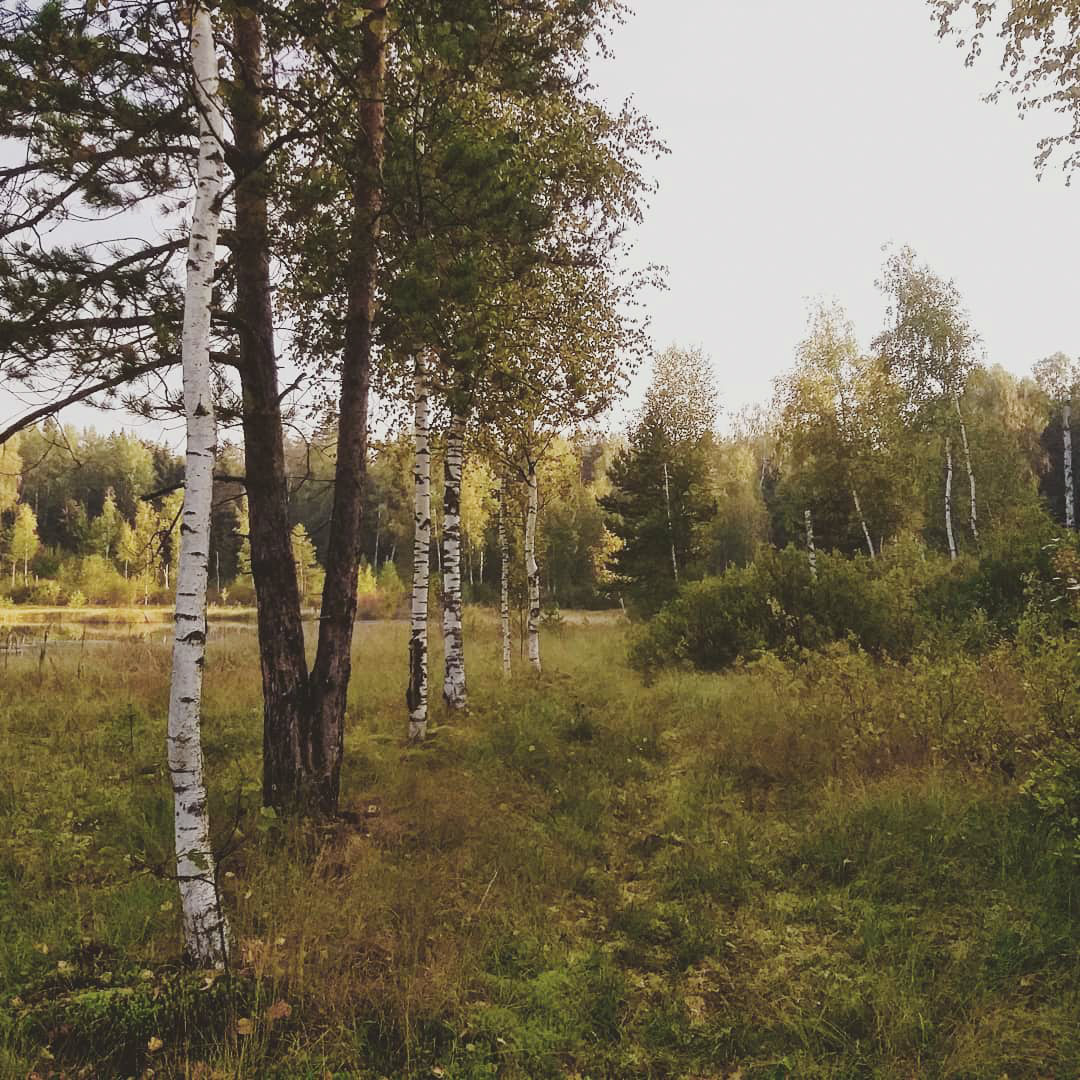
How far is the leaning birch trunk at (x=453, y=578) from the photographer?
376 inches

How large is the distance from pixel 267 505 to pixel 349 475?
768mm

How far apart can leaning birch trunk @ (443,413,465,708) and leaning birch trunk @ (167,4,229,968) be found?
5859 mm

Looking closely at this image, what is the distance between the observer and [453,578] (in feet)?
31.3

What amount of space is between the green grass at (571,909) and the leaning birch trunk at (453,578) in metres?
1.72

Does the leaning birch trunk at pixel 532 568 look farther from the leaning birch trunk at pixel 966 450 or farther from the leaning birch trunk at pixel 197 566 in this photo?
the leaning birch trunk at pixel 966 450

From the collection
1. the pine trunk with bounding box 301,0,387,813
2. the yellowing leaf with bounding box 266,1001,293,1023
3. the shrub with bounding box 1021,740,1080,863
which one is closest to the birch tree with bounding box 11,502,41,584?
the pine trunk with bounding box 301,0,387,813

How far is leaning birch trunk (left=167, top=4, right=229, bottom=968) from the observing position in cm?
334

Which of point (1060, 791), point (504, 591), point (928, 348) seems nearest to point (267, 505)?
point (1060, 791)

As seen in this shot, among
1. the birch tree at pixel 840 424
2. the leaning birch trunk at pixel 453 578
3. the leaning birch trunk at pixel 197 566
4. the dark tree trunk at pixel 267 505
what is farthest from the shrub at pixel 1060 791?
the birch tree at pixel 840 424

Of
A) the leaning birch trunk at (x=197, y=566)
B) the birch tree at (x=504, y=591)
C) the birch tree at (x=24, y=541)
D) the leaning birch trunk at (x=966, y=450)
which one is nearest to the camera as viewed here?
the leaning birch trunk at (x=197, y=566)

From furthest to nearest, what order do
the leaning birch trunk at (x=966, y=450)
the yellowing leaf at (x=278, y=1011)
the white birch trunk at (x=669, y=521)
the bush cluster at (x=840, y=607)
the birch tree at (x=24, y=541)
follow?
the birch tree at (x=24, y=541)
the leaning birch trunk at (x=966, y=450)
the white birch trunk at (x=669, y=521)
the bush cluster at (x=840, y=607)
the yellowing leaf at (x=278, y=1011)

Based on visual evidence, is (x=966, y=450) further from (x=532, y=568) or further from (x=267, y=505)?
(x=267, y=505)

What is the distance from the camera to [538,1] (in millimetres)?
7996

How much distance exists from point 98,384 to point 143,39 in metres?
2.30
